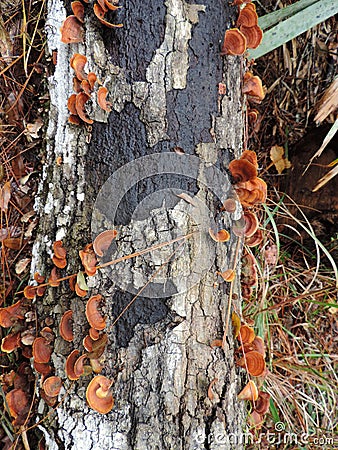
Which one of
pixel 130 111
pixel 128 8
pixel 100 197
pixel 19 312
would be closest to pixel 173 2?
pixel 128 8

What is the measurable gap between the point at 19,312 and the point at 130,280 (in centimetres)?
56

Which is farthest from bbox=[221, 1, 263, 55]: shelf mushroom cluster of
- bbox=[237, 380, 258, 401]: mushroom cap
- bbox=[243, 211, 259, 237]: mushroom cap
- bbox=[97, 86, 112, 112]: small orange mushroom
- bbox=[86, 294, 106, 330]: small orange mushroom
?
bbox=[237, 380, 258, 401]: mushroom cap

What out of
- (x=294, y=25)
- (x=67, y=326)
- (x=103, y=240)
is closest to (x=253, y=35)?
(x=294, y=25)

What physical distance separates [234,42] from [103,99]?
22.6 inches

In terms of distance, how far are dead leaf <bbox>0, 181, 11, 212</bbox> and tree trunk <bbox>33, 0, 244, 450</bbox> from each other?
0.35 meters

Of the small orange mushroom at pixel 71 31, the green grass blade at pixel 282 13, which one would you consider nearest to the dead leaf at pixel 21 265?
the small orange mushroom at pixel 71 31

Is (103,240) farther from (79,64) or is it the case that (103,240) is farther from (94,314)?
(79,64)

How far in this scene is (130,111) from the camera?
170 centimetres

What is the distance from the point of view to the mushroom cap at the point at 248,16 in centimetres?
179

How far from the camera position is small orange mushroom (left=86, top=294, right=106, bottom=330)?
5.22ft

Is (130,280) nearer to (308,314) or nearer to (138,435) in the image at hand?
(138,435)

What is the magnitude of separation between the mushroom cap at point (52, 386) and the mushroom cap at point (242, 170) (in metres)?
1.05

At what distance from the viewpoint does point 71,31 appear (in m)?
1.75

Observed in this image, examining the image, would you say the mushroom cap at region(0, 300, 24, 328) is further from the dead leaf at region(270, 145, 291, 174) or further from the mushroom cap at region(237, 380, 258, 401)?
the dead leaf at region(270, 145, 291, 174)
